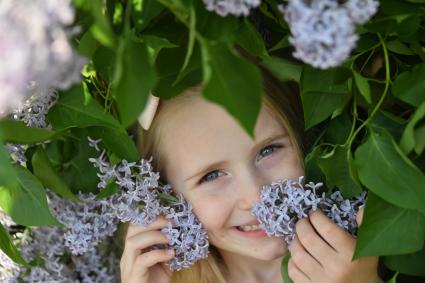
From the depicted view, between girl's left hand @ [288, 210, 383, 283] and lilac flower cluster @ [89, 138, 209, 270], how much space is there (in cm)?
15

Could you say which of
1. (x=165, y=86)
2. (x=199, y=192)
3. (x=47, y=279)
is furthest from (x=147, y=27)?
(x=47, y=279)

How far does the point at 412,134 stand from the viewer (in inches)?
31.9

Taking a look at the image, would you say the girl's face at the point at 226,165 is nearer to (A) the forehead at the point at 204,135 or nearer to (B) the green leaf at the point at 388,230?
(A) the forehead at the point at 204,135

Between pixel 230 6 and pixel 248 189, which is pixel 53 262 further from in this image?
pixel 230 6

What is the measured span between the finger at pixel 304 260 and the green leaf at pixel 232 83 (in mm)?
464

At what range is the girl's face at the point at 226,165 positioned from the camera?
1.12 meters

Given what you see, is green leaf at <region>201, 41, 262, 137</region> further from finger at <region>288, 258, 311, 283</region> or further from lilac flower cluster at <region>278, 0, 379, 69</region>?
finger at <region>288, 258, 311, 283</region>

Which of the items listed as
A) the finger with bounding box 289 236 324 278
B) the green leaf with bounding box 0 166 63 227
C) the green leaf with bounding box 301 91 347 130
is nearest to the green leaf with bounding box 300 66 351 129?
the green leaf with bounding box 301 91 347 130

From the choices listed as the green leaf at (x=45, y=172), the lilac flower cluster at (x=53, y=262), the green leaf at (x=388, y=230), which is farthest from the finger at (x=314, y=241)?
the lilac flower cluster at (x=53, y=262)

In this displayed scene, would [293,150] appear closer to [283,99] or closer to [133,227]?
[283,99]

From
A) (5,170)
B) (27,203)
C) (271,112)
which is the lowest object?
(5,170)

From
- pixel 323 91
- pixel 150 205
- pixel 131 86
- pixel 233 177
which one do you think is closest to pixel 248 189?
pixel 233 177

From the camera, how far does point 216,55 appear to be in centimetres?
66

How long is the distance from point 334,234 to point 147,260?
Answer: 0.31 metres
